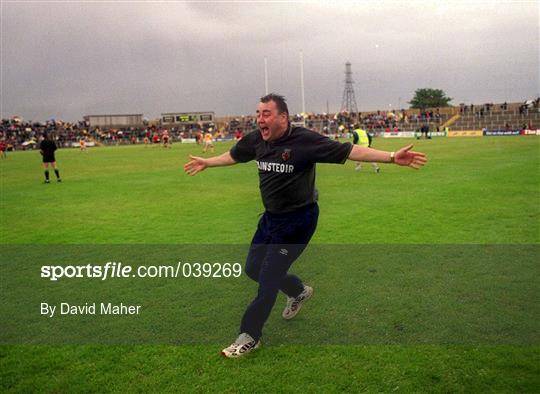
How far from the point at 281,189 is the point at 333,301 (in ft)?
5.50

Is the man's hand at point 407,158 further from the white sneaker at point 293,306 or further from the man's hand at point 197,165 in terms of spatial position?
the man's hand at point 197,165

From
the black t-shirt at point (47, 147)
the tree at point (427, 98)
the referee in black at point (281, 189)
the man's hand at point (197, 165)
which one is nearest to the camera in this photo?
the referee in black at point (281, 189)

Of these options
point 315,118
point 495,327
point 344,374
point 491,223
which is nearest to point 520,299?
point 495,327

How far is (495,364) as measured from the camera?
4008 mm

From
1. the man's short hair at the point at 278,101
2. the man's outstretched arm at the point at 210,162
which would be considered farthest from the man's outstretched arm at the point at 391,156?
the man's outstretched arm at the point at 210,162

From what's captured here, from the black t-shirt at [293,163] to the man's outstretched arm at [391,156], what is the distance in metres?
0.10

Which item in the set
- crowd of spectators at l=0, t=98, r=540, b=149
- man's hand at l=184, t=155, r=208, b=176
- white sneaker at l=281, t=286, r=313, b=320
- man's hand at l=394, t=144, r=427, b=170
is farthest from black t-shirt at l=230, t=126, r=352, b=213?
crowd of spectators at l=0, t=98, r=540, b=149

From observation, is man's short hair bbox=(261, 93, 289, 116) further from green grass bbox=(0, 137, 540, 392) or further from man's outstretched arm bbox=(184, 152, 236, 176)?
green grass bbox=(0, 137, 540, 392)

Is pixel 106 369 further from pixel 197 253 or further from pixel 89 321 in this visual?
pixel 197 253

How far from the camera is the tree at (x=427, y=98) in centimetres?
12611

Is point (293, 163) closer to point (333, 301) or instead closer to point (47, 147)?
point (333, 301)

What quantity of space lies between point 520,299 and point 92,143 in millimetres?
68418

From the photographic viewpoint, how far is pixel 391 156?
433 cm

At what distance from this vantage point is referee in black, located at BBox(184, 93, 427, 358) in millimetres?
4359
